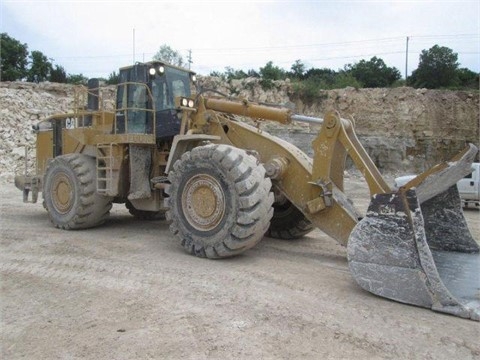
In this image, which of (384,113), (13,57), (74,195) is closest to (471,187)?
(74,195)

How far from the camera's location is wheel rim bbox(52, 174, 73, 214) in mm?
7816

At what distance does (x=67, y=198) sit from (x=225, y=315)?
4.93 m

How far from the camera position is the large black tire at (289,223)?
7.11 meters

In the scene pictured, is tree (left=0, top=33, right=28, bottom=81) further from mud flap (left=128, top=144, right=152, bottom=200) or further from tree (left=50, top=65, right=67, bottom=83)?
mud flap (left=128, top=144, right=152, bottom=200)

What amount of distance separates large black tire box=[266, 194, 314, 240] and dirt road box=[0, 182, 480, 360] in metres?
0.77

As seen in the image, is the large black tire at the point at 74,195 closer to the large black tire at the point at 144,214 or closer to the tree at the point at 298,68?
the large black tire at the point at 144,214

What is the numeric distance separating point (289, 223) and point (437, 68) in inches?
1324

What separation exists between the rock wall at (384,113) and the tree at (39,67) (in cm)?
1183

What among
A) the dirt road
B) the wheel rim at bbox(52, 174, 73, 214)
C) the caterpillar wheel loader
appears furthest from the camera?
the wheel rim at bbox(52, 174, 73, 214)

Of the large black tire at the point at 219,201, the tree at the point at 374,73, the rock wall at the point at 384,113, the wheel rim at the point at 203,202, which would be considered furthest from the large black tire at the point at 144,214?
the tree at the point at 374,73

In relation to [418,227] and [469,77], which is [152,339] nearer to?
[418,227]

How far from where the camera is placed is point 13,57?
39656 millimetres

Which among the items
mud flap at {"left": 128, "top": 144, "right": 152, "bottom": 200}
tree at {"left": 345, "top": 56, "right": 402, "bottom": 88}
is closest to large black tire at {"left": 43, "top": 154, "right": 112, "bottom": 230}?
mud flap at {"left": 128, "top": 144, "right": 152, "bottom": 200}

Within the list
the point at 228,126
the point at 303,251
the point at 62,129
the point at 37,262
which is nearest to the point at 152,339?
the point at 37,262
